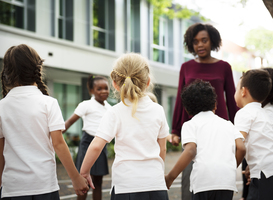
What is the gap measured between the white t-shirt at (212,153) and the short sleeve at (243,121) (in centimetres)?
26

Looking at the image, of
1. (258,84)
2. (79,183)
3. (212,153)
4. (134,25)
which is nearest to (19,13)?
(134,25)

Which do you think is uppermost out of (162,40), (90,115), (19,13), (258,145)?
(162,40)

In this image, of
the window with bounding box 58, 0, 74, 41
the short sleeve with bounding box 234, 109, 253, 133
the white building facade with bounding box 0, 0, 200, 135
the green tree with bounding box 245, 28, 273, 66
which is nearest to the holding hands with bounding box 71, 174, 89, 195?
the short sleeve with bounding box 234, 109, 253, 133

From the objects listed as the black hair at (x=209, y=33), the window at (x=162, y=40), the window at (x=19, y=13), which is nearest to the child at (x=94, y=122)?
the black hair at (x=209, y=33)

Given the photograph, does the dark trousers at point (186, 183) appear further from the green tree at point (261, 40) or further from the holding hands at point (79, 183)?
the green tree at point (261, 40)

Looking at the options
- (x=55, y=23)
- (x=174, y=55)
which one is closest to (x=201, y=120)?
(x=55, y=23)

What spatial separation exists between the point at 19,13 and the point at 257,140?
386 inches

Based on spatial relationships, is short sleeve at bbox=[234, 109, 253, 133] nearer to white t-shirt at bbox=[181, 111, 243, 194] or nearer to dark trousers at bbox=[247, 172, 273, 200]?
white t-shirt at bbox=[181, 111, 243, 194]

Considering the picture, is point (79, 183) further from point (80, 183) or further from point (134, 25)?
point (134, 25)

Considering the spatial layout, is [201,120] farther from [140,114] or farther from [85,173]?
[85,173]

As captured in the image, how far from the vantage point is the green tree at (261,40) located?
3006cm

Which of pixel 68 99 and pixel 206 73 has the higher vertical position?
pixel 68 99

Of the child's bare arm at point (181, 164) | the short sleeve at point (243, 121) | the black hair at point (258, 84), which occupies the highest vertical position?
the black hair at point (258, 84)

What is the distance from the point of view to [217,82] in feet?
12.1
